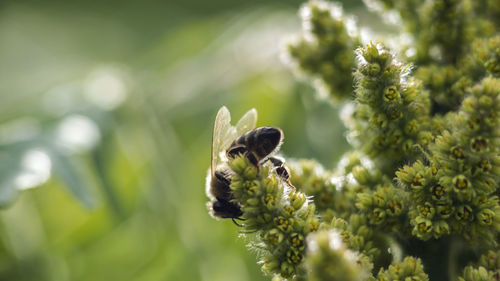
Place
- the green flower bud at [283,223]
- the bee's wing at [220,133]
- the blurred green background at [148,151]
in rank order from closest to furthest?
1. the green flower bud at [283,223]
2. the bee's wing at [220,133]
3. the blurred green background at [148,151]

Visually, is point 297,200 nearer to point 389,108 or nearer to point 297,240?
point 297,240

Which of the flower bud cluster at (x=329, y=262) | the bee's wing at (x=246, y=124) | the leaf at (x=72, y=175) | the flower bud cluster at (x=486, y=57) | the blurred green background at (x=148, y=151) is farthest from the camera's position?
the blurred green background at (x=148, y=151)

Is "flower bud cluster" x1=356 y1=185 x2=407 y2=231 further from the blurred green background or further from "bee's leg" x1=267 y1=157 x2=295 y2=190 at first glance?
the blurred green background

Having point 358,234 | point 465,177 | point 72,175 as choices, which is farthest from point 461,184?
point 72,175

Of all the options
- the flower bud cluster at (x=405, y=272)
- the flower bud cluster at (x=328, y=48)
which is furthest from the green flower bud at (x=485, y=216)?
the flower bud cluster at (x=328, y=48)

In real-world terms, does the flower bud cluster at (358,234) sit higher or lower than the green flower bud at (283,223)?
lower

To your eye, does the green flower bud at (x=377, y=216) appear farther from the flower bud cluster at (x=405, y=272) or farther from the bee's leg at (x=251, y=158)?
the bee's leg at (x=251, y=158)

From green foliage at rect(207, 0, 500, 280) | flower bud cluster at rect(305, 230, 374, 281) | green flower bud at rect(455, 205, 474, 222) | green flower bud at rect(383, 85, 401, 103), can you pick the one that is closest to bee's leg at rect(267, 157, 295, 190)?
green foliage at rect(207, 0, 500, 280)
